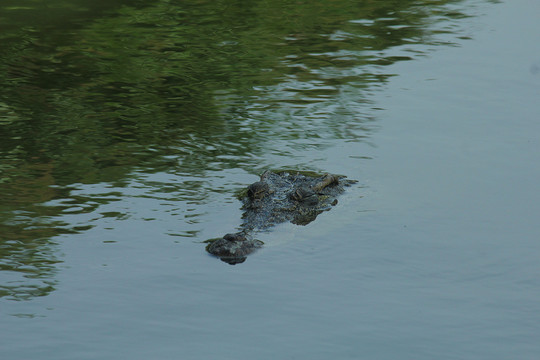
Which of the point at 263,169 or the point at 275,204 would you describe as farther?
the point at 263,169

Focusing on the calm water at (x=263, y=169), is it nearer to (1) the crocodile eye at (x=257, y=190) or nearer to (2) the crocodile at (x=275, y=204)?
(2) the crocodile at (x=275, y=204)

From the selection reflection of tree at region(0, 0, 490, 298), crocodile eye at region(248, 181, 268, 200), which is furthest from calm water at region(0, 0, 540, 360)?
crocodile eye at region(248, 181, 268, 200)

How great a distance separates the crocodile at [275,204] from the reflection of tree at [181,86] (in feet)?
2.70


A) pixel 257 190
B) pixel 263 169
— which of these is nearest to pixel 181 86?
pixel 263 169

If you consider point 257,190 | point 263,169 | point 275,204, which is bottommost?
point 263,169

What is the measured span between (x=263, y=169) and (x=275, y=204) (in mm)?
1431

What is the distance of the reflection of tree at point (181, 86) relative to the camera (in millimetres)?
10375

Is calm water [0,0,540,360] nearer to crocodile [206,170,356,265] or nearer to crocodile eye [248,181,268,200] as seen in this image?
crocodile [206,170,356,265]

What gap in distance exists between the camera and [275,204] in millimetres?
9000

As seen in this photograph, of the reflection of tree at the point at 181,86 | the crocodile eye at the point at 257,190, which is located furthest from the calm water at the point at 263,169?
the crocodile eye at the point at 257,190

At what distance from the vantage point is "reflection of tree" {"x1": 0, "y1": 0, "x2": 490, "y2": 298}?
1038 cm

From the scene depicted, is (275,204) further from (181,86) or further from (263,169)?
(181,86)

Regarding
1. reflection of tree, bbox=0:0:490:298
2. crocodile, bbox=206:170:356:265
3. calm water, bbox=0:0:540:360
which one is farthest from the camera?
reflection of tree, bbox=0:0:490:298

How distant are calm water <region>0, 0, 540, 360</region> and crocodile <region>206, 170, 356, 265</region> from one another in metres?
0.14
